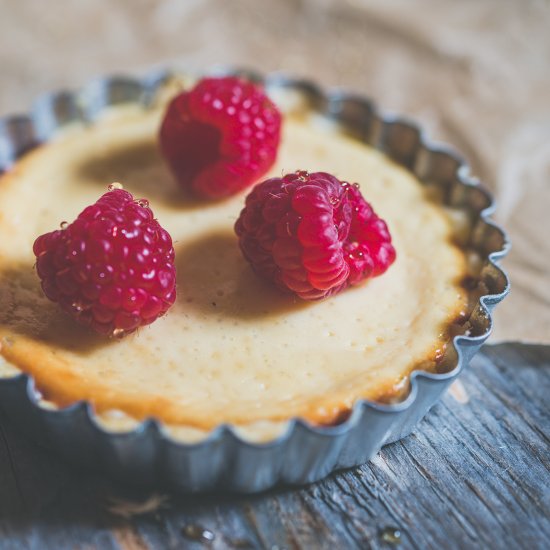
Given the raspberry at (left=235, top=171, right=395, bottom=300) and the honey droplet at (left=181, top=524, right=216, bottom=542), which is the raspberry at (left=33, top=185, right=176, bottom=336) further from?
the honey droplet at (left=181, top=524, right=216, bottom=542)

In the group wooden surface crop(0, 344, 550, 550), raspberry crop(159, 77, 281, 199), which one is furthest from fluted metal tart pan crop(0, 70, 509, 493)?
raspberry crop(159, 77, 281, 199)

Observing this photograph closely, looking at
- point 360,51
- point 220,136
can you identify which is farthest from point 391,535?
point 360,51

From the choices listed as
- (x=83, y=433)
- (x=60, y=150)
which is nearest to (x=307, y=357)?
(x=83, y=433)

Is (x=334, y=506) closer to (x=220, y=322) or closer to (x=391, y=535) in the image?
(x=391, y=535)

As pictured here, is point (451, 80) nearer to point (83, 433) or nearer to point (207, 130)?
point (207, 130)

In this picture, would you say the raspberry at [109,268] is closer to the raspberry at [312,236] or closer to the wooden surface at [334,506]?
the raspberry at [312,236]

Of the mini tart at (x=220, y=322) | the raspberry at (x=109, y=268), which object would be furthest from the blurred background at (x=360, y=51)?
the raspberry at (x=109, y=268)
